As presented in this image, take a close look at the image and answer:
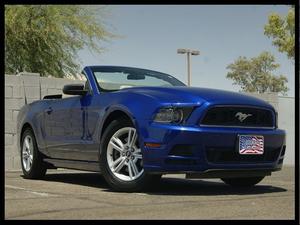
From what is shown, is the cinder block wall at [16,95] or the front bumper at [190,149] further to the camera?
the cinder block wall at [16,95]

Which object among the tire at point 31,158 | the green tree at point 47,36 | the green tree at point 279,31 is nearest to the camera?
the tire at point 31,158

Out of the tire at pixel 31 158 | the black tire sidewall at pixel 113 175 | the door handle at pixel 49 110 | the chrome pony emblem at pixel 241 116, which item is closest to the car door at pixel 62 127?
the door handle at pixel 49 110

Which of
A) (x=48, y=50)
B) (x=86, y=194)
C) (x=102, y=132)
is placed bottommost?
(x=86, y=194)

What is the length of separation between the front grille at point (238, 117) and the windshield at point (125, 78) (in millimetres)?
1527

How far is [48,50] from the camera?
1703 centimetres

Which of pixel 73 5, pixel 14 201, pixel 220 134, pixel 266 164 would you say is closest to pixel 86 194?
pixel 14 201

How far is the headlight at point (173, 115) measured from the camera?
18.9 ft

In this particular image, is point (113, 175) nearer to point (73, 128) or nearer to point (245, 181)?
point (73, 128)

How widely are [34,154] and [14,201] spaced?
9.29 ft

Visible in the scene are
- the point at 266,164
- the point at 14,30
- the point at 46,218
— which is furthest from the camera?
the point at 14,30

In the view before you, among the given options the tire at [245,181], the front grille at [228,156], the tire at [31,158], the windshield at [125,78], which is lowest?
the tire at [245,181]

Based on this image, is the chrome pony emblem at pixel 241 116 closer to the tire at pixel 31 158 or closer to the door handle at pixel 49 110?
the door handle at pixel 49 110
